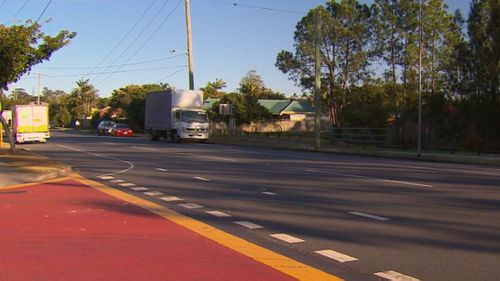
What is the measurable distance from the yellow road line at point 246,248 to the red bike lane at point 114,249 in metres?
0.02

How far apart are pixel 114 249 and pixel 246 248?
5.49 ft

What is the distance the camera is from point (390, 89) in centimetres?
4741

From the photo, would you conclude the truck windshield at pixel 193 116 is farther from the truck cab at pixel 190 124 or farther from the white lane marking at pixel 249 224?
the white lane marking at pixel 249 224

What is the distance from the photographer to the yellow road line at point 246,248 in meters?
6.05

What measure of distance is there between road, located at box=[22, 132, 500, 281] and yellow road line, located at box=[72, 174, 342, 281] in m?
0.19

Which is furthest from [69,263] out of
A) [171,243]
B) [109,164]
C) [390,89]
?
[390,89]

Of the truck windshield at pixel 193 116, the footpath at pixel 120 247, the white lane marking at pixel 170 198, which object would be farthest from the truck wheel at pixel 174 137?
the footpath at pixel 120 247

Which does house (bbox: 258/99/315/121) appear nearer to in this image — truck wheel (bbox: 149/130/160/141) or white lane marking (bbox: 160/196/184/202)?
truck wheel (bbox: 149/130/160/141)

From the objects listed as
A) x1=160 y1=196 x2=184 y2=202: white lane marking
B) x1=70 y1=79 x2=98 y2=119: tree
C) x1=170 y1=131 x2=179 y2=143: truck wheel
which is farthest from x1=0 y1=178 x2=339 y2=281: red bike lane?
x1=70 y1=79 x2=98 y2=119: tree

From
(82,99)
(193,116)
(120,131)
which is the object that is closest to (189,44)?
(193,116)

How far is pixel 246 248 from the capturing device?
23.8ft

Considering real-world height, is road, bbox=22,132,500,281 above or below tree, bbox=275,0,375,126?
below

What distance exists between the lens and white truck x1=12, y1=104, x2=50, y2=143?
40.2 m

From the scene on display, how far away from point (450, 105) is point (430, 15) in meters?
16.1
